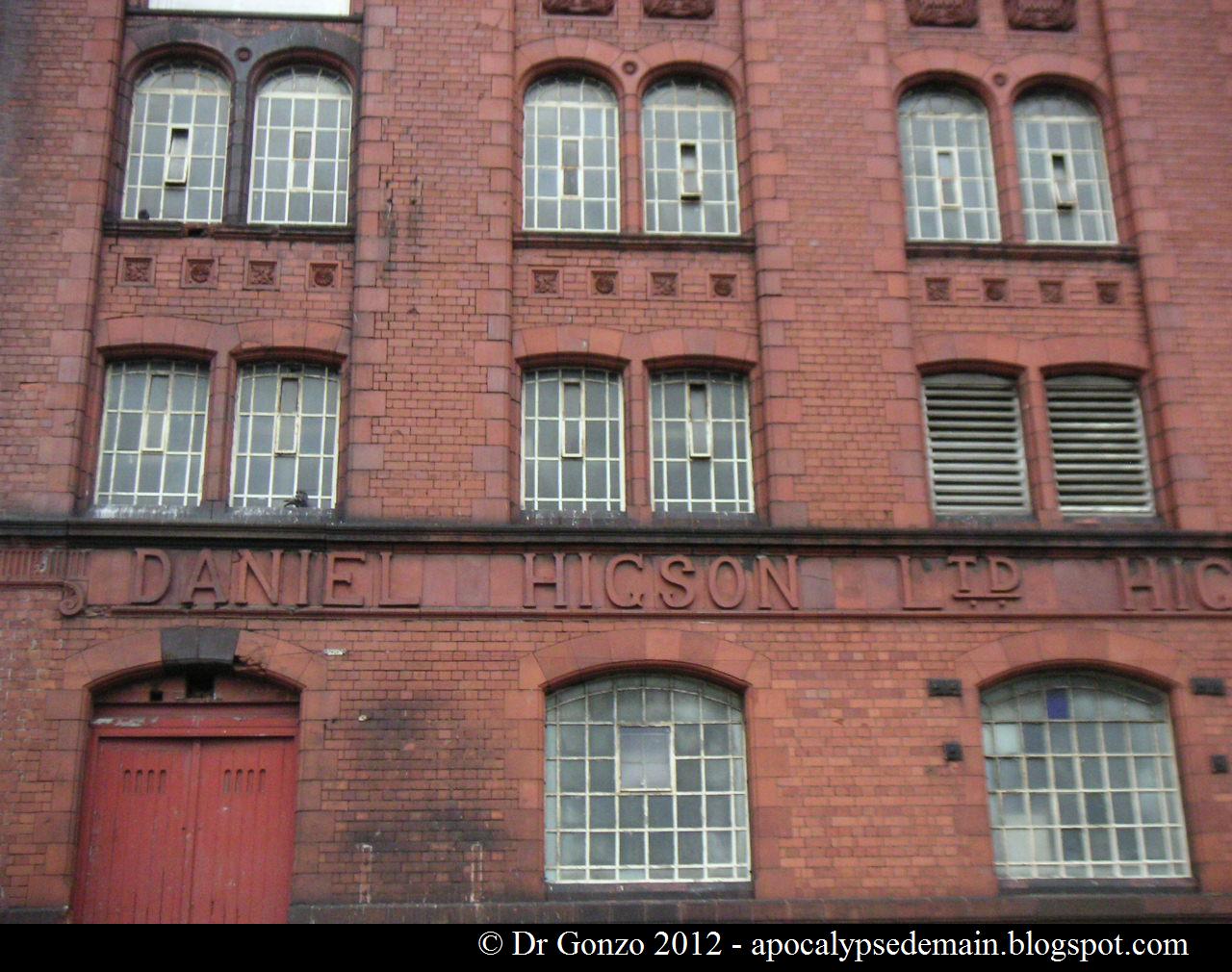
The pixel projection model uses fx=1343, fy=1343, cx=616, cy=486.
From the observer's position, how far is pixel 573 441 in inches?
577

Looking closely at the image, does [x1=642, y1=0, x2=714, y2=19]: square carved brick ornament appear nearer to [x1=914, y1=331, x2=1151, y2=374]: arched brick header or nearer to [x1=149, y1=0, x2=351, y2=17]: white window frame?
[x1=149, y1=0, x2=351, y2=17]: white window frame

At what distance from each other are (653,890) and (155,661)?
5.40 metres

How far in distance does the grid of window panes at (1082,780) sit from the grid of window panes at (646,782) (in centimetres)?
277

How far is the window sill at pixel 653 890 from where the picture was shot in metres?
13.0

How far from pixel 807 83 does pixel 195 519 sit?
858cm

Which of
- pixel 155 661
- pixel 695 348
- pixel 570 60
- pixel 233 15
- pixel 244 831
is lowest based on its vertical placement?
pixel 244 831

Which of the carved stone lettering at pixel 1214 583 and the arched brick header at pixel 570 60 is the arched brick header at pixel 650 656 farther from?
the arched brick header at pixel 570 60

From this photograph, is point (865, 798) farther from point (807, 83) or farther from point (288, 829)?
point (807, 83)

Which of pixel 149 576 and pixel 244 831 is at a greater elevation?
pixel 149 576

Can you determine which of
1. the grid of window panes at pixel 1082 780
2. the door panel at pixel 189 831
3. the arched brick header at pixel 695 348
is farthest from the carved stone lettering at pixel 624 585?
the grid of window panes at pixel 1082 780

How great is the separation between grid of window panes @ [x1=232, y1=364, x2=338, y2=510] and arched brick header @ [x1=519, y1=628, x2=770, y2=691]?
9.69 feet

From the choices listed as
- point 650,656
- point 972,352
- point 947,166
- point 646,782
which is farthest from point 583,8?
point 646,782

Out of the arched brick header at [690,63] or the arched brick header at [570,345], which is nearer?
the arched brick header at [570,345]

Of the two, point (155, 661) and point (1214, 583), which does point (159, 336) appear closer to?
point (155, 661)
